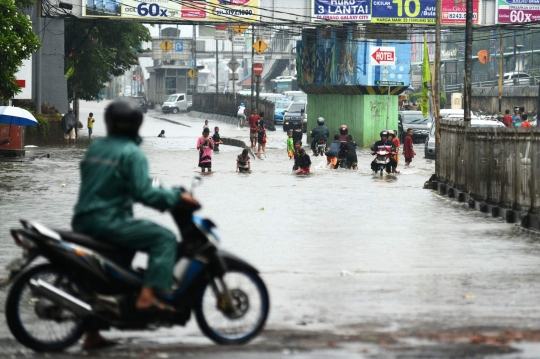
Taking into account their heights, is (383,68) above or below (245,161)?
above

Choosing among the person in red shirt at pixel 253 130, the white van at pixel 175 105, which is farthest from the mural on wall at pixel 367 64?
the white van at pixel 175 105

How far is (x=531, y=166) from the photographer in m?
15.2

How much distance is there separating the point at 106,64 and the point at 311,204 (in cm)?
3251

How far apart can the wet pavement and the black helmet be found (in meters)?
1.41

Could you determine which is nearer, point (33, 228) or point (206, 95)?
point (33, 228)

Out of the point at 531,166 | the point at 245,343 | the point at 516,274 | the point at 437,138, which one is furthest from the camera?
the point at 437,138

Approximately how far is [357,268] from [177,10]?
108 ft

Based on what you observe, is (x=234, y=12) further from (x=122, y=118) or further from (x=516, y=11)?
(x=122, y=118)

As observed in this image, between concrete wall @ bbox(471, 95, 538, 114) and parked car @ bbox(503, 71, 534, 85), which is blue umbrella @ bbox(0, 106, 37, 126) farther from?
parked car @ bbox(503, 71, 534, 85)

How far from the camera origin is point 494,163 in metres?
17.9

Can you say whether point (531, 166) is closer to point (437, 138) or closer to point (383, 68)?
point (437, 138)

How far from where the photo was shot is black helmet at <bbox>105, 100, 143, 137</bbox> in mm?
6934

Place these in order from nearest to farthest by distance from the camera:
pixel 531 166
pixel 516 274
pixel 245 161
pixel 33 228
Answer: pixel 33 228 → pixel 516 274 → pixel 531 166 → pixel 245 161

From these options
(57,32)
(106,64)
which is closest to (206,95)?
(106,64)
